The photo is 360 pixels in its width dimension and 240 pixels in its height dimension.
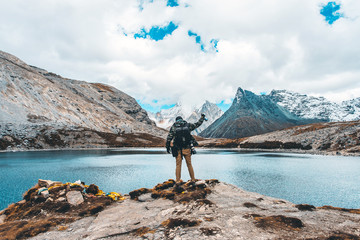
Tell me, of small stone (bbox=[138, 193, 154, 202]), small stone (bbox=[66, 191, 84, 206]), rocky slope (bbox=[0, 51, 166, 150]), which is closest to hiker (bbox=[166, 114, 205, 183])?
small stone (bbox=[138, 193, 154, 202])

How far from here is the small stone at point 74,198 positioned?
1247 centimetres

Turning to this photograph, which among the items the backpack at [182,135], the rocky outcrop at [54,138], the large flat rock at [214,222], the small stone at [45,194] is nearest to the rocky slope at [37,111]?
the rocky outcrop at [54,138]

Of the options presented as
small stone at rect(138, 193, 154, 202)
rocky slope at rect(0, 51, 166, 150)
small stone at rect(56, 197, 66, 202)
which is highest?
rocky slope at rect(0, 51, 166, 150)

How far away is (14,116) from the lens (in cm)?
11538

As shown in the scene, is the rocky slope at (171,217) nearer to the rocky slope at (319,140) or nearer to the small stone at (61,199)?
the small stone at (61,199)

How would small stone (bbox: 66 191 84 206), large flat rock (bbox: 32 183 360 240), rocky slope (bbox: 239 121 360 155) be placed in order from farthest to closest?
rocky slope (bbox: 239 121 360 155) < small stone (bbox: 66 191 84 206) < large flat rock (bbox: 32 183 360 240)

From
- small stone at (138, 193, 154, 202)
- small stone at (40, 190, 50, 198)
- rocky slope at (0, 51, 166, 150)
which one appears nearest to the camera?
small stone at (40, 190, 50, 198)

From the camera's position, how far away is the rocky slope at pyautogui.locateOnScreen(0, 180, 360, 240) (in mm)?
7371

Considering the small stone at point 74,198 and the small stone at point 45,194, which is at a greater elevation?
the small stone at point 45,194

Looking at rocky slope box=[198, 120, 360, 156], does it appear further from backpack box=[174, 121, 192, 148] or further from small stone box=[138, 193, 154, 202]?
small stone box=[138, 193, 154, 202]

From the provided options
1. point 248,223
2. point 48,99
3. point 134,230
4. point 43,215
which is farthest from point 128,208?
point 48,99

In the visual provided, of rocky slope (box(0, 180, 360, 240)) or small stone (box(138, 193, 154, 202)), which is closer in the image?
rocky slope (box(0, 180, 360, 240))

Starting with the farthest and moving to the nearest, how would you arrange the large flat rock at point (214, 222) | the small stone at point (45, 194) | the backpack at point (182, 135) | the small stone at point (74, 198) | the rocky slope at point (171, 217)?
1. the backpack at point (182, 135)
2. the small stone at point (45, 194)
3. the small stone at point (74, 198)
4. the rocky slope at point (171, 217)
5. the large flat rock at point (214, 222)

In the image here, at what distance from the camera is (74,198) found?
42.1 ft
